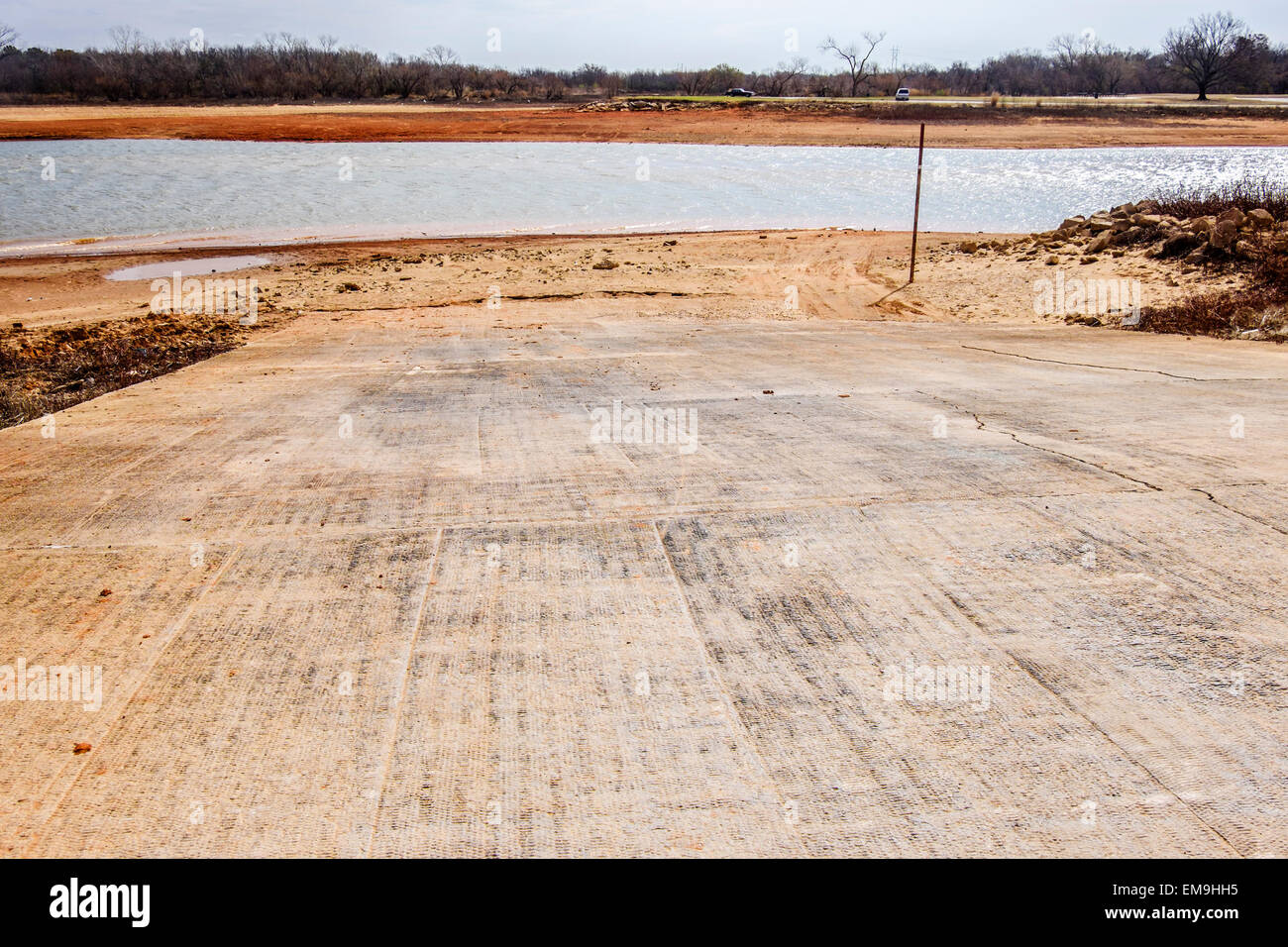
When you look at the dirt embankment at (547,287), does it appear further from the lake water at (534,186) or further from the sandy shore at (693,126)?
the sandy shore at (693,126)

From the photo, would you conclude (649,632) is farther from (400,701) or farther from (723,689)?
(400,701)

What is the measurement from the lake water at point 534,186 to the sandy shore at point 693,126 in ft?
9.31

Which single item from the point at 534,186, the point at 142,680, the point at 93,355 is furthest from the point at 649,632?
the point at 534,186

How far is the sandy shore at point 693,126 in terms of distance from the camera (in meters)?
49.5

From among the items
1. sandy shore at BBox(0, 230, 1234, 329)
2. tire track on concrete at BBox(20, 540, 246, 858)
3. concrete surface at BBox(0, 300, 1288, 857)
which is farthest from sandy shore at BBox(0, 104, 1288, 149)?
tire track on concrete at BBox(20, 540, 246, 858)

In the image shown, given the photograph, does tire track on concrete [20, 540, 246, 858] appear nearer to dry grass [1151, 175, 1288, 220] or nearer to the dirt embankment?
the dirt embankment

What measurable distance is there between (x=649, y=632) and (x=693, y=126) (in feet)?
181

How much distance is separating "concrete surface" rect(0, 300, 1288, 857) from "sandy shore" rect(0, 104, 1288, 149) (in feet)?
151

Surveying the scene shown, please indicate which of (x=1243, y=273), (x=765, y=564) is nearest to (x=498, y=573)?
(x=765, y=564)

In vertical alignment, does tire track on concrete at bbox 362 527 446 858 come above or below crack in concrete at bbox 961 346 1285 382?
below

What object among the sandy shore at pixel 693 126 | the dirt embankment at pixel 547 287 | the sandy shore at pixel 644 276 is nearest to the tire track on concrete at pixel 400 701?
the dirt embankment at pixel 547 287

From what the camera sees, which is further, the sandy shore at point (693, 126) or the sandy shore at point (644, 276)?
the sandy shore at point (693, 126)

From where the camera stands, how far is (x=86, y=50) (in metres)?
97.1

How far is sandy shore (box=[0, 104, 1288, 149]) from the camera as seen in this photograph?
49.5m
